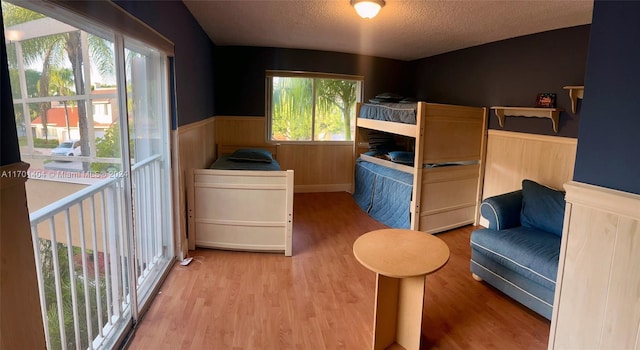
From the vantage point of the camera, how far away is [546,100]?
139 inches

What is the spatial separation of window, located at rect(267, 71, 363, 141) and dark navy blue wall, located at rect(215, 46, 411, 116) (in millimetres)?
115

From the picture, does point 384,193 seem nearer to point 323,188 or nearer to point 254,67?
point 323,188

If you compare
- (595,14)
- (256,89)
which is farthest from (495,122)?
(256,89)

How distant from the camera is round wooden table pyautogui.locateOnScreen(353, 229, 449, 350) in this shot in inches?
77.0

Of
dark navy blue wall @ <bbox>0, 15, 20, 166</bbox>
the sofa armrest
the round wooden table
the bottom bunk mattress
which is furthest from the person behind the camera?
the bottom bunk mattress

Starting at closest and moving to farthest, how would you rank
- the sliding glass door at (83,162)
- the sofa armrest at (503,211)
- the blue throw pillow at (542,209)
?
1. the sliding glass door at (83,162)
2. the blue throw pillow at (542,209)
3. the sofa armrest at (503,211)

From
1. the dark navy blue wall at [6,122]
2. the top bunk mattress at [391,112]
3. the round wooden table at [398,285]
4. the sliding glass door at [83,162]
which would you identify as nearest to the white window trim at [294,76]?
the top bunk mattress at [391,112]

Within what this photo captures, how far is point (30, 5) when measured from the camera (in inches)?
51.5

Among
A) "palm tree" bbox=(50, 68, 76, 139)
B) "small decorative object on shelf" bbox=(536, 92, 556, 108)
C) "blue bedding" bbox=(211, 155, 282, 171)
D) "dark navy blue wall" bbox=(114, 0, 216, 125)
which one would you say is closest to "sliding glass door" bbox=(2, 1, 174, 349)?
"palm tree" bbox=(50, 68, 76, 139)

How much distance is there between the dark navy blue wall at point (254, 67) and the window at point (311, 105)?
0.12m

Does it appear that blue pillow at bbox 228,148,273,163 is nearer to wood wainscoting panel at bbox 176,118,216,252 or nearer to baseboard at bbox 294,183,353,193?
wood wainscoting panel at bbox 176,118,216,252

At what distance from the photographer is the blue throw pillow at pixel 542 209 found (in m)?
2.87

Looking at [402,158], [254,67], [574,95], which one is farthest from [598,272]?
[254,67]

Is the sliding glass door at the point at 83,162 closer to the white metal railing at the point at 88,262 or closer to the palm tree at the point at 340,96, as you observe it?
the white metal railing at the point at 88,262
